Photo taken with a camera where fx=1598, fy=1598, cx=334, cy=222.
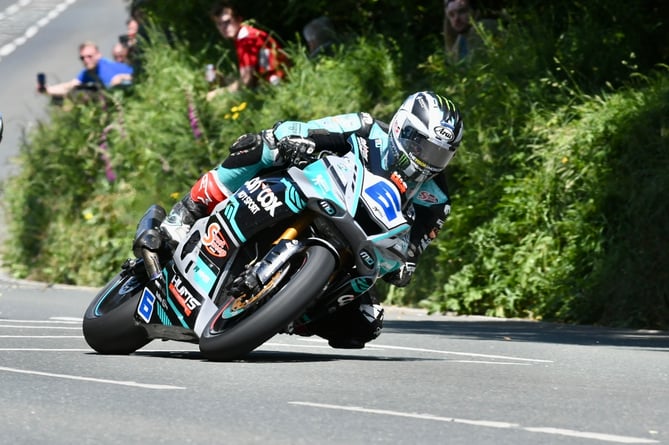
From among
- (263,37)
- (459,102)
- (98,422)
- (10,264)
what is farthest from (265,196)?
(10,264)

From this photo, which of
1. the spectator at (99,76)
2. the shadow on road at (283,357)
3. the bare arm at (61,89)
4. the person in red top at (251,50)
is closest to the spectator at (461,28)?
the person in red top at (251,50)

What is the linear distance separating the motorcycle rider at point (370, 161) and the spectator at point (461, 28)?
7.50 metres

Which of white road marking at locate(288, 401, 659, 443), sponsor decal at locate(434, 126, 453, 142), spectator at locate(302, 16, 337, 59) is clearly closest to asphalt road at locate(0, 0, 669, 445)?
white road marking at locate(288, 401, 659, 443)

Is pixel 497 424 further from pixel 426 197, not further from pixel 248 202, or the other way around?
pixel 426 197

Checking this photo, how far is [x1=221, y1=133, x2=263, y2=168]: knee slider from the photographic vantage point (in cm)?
916

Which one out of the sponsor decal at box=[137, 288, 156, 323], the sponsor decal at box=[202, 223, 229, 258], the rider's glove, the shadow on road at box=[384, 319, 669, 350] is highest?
the sponsor decal at box=[202, 223, 229, 258]

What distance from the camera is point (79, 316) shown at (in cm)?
1423

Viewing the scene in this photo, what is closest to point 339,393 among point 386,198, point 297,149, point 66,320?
point 386,198

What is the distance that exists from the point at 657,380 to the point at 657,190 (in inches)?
213

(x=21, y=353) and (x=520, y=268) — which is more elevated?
(x=21, y=353)

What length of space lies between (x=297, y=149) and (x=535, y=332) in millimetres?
4790

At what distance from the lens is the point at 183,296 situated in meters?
8.99

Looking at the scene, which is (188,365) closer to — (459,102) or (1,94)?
(459,102)

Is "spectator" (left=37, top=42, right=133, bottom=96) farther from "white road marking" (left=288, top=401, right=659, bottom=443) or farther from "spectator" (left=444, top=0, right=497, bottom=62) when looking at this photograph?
"white road marking" (left=288, top=401, right=659, bottom=443)
